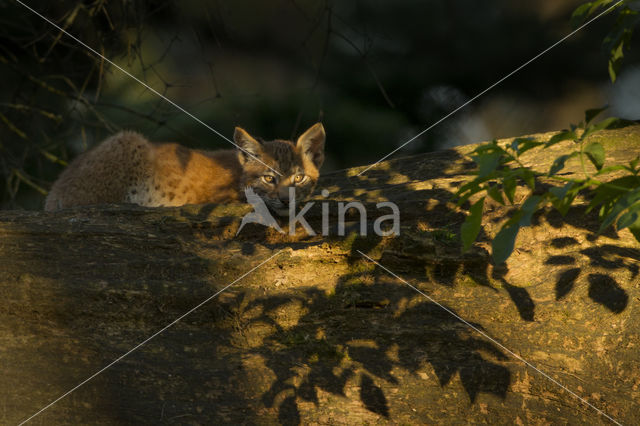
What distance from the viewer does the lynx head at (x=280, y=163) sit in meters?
5.96

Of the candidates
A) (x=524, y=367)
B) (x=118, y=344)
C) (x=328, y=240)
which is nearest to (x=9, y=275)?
(x=118, y=344)

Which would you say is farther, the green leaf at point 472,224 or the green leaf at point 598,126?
the green leaf at point 472,224

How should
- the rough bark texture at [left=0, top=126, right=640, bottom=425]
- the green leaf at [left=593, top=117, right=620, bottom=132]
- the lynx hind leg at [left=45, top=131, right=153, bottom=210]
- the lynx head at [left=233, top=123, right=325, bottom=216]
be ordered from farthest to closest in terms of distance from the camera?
the lynx head at [left=233, top=123, right=325, bottom=216] → the lynx hind leg at [left=45, top=131, right=153, bottom=210] → the rough bark texture at [left=0, top=126, right=640, bottom=425] → the green leaf at [left=593, top=117, right=620, bottom=132]

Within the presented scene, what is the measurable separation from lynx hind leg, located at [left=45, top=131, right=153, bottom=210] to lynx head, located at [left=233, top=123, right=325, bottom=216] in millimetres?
895

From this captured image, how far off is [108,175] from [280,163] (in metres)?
1.55

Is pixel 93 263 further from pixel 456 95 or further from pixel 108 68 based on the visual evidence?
pixel 456 95

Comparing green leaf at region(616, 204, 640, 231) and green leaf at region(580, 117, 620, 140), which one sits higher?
green leaf at region(580, 117, 620, 140)

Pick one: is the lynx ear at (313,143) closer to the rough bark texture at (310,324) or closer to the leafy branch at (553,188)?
the rough bark texture at (310,324)

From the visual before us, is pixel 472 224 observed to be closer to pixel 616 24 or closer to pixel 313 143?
pixel 616 24

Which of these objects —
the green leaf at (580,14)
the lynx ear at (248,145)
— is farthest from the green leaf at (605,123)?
the lynx ear at (248,145)

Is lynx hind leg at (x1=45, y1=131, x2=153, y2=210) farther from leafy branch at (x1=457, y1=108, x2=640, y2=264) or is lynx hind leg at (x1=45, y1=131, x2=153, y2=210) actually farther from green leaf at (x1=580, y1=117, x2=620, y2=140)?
green leaf at (x1=580, y1=117, x2=620, y2=140)

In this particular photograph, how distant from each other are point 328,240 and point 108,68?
4537 mm

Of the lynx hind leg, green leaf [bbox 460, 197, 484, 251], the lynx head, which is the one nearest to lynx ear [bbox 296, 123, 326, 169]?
the lynx head

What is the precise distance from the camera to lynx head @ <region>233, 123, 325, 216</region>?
235 inches
